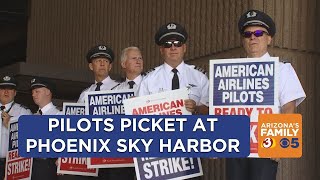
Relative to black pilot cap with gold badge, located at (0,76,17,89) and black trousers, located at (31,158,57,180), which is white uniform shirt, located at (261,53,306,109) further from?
black pilot cap with gold badge, located at (0,76,17,89)

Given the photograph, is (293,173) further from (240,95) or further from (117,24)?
(117,24)

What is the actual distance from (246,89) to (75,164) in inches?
96.9

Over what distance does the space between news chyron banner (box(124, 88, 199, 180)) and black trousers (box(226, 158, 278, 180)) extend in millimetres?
520

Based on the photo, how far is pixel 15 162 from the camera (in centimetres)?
954

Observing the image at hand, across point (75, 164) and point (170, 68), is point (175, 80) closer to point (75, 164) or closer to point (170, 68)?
point (170, 68)

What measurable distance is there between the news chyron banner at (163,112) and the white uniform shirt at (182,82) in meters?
0.22

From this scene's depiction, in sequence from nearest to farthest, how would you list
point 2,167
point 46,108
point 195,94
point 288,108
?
1. point 288,108
2. point 195,94
3. point 46,108
4. point 2,167

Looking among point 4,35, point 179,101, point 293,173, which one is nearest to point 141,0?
point 293,173

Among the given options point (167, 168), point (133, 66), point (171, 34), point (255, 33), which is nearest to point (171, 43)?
point (171, 34)

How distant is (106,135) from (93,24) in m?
7.52

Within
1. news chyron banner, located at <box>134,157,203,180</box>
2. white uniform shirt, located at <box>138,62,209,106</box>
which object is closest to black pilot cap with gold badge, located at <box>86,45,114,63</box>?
white uniform shirt, located at <box>138,62,209,106</box>

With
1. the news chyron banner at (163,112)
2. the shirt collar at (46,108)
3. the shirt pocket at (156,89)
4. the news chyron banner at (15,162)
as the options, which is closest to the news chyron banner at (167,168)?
the news chyron banner at (163,112)

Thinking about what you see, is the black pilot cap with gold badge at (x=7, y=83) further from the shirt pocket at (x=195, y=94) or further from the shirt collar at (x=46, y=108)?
the shirt pocket at (x=195, y=94)

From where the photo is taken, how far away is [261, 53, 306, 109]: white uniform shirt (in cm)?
698
